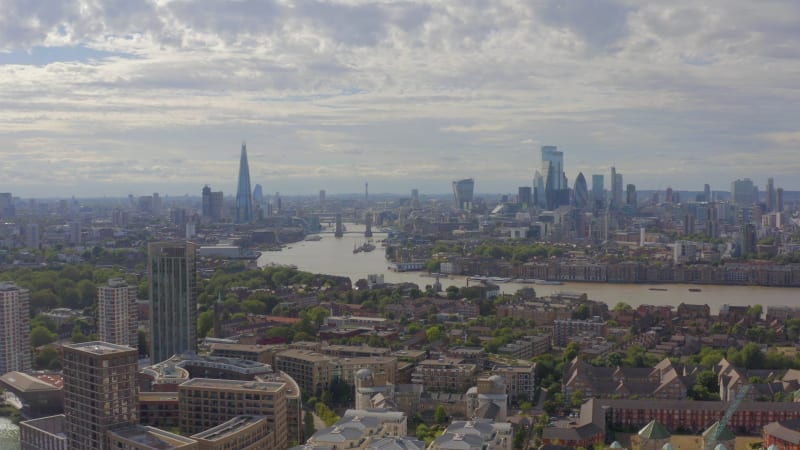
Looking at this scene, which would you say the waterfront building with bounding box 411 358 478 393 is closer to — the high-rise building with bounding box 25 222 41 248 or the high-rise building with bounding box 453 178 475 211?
the high-rise building with bounding box 25 222 41 248

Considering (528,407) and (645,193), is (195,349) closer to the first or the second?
(528,407)

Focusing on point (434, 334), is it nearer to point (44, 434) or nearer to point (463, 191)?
point (44, 434)

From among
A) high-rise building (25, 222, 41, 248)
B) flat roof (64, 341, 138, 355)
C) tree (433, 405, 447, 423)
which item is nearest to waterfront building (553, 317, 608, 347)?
tree (433, 405, 447, 423)

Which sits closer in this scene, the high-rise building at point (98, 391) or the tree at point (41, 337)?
the high-rise building at point (98, 391)

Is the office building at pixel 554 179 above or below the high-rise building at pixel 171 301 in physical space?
above

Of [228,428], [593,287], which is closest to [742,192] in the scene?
[593,287]

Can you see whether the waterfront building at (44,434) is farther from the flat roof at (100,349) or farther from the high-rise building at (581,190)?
the high-rise building at (581,190)

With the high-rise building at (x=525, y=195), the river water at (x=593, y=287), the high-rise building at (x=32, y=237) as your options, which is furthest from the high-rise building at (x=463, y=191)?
the high-rise building at (x=32, y=237)
